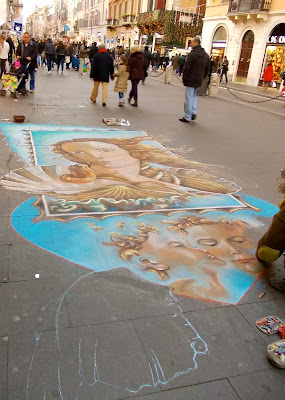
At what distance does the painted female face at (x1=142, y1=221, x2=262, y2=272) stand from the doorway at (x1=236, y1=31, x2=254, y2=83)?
921 inches

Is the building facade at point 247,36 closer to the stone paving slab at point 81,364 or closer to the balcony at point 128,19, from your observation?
the balcony at point 128,19

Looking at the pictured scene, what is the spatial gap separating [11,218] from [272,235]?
8.17ft

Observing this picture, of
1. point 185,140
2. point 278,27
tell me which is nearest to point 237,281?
point 185,140

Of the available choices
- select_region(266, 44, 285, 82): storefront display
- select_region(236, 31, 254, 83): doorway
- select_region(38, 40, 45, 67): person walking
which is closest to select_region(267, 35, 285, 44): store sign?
select_region(266, 44, 285, 82): storefront display

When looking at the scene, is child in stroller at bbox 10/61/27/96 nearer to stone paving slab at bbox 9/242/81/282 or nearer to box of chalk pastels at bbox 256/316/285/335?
stone paving slab at bbox 9/242/81/282

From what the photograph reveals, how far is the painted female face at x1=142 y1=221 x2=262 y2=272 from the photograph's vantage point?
10.8 ft

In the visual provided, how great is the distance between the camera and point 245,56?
81.2ft

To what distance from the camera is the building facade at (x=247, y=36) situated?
22109 millimetres

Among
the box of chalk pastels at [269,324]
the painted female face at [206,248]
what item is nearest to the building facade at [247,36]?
the painted female face at [206,248]

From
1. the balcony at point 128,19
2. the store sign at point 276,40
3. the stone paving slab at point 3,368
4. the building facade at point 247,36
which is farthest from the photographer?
the balcony at point 128,19

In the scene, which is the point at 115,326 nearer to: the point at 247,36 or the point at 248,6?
the point at 248,6

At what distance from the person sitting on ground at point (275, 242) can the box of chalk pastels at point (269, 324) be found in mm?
449

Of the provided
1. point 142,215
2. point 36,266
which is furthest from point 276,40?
point 36,266

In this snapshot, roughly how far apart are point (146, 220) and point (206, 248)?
754 mm
